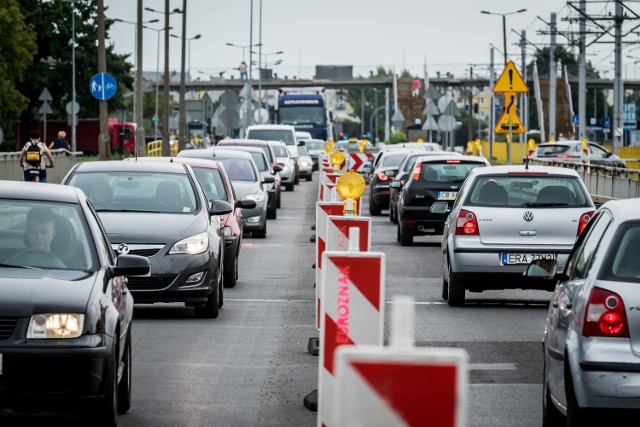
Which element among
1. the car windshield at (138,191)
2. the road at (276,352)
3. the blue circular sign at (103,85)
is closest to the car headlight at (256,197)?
the road at (276,352)

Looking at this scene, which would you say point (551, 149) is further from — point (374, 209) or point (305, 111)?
point (374, 209)

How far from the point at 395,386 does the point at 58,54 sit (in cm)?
9545

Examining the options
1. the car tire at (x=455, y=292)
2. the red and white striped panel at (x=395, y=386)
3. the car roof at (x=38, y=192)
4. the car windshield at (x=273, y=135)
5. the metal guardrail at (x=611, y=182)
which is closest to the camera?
the red and white striped panel at (x=395, y=386)

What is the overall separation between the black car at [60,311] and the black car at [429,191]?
17578 millimetres

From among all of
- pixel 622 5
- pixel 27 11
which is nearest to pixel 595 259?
pixel 622 5

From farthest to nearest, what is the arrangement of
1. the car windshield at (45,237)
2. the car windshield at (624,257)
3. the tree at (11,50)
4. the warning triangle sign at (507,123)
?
the tree at (11,50), the warning triangle sign at (507,123), the car windshield at (45,237), the car windshield at (624,257)

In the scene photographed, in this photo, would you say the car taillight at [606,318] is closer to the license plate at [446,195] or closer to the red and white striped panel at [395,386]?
the red and white striped panel at [395,386]

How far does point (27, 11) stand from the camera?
313ft

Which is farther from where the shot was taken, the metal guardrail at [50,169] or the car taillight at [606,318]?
the metal guardrail at [50,169]

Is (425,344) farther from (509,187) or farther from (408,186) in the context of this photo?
(408,186)

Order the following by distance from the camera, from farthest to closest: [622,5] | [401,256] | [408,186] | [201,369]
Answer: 1. [622,5]
2. [408,186]
3. [401,256]
4. [201,369]

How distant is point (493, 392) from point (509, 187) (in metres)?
6.80

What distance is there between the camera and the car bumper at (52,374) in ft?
27.0

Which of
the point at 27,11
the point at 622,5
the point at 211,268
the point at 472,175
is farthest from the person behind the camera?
the point at 27,11
